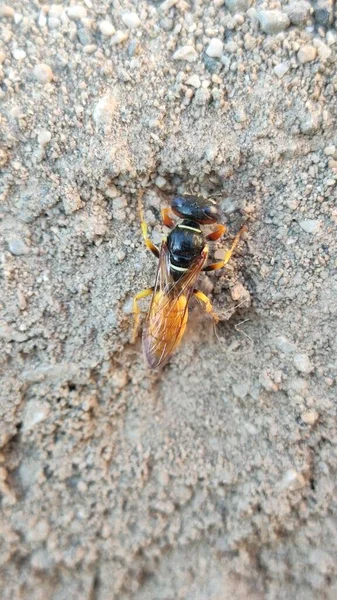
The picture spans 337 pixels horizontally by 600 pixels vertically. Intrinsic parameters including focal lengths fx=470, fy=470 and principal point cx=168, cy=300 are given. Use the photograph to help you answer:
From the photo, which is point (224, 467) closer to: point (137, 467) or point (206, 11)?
point (137, 467)

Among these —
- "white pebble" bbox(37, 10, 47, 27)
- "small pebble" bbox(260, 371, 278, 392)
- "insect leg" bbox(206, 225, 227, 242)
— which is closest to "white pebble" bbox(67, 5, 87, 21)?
"white pebble" bbox(37, 10, 47, 27)

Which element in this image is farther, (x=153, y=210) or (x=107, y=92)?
(x=153, y=210)

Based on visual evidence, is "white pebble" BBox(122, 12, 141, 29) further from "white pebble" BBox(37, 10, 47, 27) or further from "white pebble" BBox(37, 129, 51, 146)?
"white pebble" BBox(37, 129, 51, 146)

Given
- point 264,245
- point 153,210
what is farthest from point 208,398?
point 153,210

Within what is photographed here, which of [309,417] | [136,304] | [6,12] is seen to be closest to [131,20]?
[6,12]

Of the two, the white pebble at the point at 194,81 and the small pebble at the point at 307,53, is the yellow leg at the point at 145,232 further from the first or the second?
the small pebble at the point at 307,53

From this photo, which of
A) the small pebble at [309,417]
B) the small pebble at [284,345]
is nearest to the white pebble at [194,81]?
the small pebble at [284,345]
